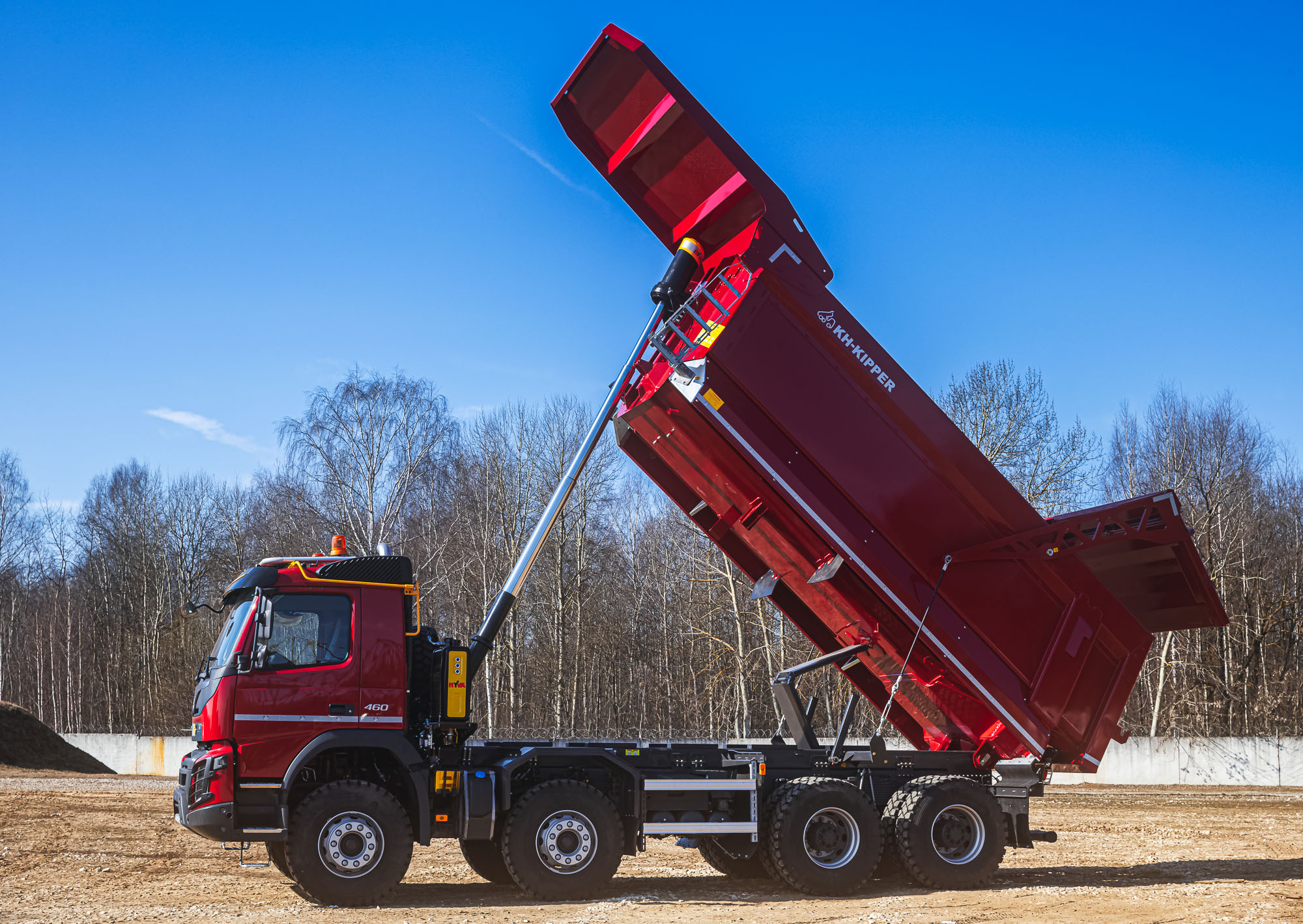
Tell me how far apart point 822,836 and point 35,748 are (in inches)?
1077

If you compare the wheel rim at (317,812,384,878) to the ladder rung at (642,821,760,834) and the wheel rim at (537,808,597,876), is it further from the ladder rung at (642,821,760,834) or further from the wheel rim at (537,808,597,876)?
the ladder rung at (642,821,760,834)

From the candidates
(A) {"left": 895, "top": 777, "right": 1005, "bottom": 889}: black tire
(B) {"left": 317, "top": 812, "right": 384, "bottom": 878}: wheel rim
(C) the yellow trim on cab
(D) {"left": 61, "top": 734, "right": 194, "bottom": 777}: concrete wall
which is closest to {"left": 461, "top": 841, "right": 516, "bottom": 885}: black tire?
(B) {"left": 317, "top": 812, "right": 384, "bottom": 878}: wheel rim

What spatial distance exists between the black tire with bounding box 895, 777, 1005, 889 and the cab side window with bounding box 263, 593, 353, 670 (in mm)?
4816

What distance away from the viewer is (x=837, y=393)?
Result: 849 cm

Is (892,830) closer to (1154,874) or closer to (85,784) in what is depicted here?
(1154,874)

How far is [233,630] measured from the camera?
8.12 metres

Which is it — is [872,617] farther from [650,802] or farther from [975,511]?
[650,802]

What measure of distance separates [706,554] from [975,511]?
22.5 metres

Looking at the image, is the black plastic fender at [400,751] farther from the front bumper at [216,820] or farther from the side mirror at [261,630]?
the side mirror at [261,630]

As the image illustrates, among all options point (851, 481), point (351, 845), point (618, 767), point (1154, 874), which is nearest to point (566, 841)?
point (618, 767)

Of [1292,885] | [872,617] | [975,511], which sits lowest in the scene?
[1292,885]

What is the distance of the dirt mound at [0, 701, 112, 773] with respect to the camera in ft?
92.0

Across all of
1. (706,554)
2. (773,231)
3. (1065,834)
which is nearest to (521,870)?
(773,231)

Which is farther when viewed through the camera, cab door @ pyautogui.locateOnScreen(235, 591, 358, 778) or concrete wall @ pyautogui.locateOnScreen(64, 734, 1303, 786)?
concrete wall @ pyautogui.locateOnScreen(64, 734, 1303, 786)
